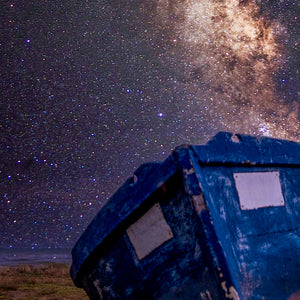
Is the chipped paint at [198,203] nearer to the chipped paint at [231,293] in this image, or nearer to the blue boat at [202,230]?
the blue boat at [202,230]

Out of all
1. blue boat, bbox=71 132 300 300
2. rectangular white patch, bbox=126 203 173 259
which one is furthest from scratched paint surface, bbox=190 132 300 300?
Result: rectangular white patch, bbox=126 203 173 259

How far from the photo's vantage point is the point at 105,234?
1806mm

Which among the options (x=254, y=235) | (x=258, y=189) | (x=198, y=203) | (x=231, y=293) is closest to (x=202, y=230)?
(x=198, y=203)

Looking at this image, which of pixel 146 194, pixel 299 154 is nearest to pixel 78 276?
pixel 146 194

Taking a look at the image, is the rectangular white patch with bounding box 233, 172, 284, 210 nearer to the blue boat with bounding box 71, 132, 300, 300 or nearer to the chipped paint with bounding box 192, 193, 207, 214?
the blue boat with bounding box 71, 132, 300, 300

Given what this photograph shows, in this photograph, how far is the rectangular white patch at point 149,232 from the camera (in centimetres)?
165

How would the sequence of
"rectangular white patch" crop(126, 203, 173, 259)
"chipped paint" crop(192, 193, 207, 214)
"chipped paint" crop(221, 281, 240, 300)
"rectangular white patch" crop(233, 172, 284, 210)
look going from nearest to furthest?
"chipped paint" crop(221, 281, 240, 300)
"chipped paint" crop(192, 193, 207, 214)
"rectangular white patch" crop(126, 203, 173, 259)
"rectangular white patch" crop(233, 172, 284, 210)

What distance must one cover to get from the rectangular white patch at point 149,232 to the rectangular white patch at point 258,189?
0.47 m

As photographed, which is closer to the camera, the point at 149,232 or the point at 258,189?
the point at 149,232

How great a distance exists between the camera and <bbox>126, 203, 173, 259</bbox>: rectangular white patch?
1.65 m

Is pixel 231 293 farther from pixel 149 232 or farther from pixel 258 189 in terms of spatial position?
pixel 258 189

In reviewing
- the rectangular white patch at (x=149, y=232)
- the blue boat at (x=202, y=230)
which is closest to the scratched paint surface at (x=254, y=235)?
the blue boat at (x=202, y=230)

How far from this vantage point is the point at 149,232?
1699 mm

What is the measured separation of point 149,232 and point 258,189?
28.2 inches
